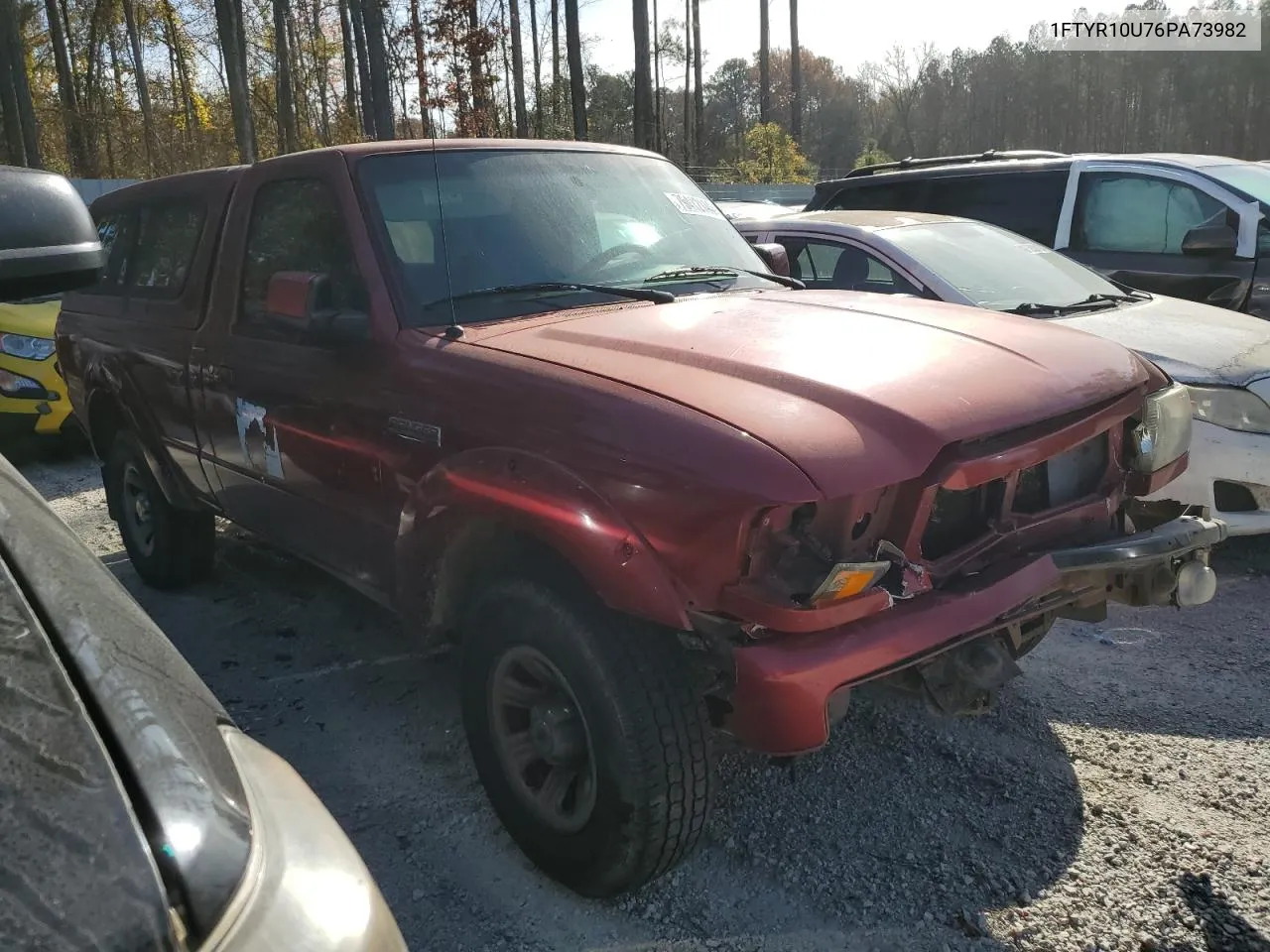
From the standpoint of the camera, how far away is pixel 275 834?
1.11m

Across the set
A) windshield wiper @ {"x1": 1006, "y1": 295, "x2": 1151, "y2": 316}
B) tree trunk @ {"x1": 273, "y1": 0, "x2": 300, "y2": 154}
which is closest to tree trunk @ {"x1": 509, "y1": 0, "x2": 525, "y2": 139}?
tree trunk @ {"x1": 273, "y1": 0, "x2": 300, "y2": 154}

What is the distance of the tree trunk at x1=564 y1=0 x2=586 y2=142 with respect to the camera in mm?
23750

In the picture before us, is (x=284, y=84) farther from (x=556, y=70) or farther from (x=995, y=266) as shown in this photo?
(x=995, y=266)

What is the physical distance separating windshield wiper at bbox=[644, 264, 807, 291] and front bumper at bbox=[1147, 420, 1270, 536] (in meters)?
1.97

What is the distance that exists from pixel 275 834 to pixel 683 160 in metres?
37.0

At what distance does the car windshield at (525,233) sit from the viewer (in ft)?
10.2

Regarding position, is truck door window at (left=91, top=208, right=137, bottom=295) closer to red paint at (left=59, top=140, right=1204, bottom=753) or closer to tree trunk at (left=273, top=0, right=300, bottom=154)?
red paint at (left=59, top=140, right=1204, bottom=753)

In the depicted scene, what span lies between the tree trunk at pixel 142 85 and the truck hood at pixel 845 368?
102 ft

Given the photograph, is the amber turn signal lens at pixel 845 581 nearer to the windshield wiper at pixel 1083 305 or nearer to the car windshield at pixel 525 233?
the car windshield at pixel 525 233

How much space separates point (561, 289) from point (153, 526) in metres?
2.84

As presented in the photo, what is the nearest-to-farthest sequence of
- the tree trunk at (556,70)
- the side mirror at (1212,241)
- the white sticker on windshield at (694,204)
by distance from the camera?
the white sticker on windshield at (694,204), the side mirror at (1212,241), the tree trunk at (556,70)

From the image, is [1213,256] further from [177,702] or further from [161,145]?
[161,145]

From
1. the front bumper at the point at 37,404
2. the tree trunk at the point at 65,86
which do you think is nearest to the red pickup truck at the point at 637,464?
the front bumper at the point at 37,404

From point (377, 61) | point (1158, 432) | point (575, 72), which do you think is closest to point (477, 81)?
point (575, 72)
